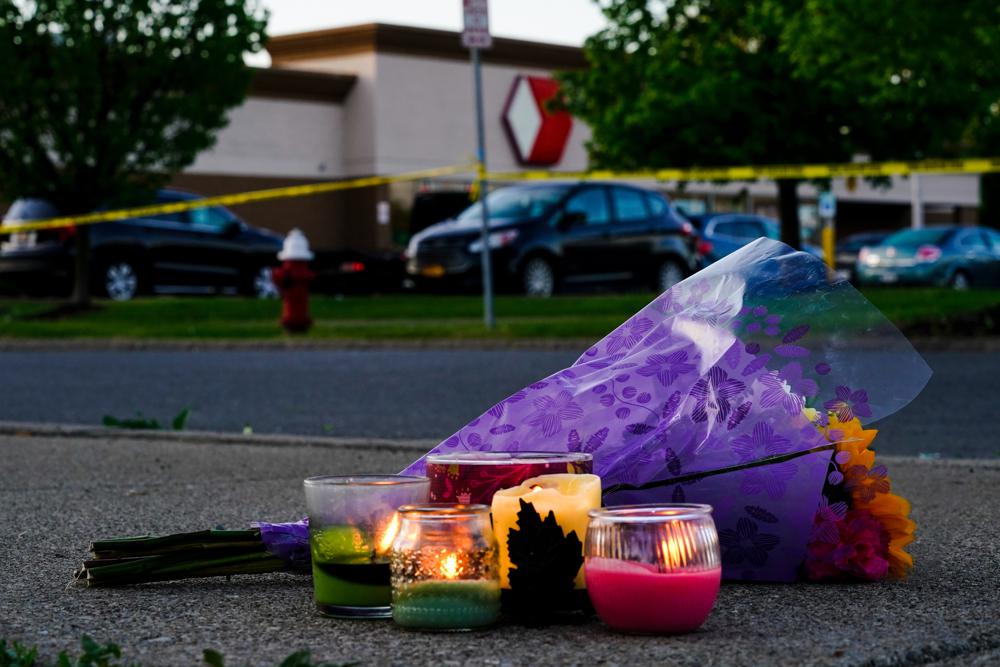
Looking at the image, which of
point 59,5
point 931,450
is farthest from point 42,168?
point 931,450

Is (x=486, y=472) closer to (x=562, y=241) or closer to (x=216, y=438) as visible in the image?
(x=216, y=438)

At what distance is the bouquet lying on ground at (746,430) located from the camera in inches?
156

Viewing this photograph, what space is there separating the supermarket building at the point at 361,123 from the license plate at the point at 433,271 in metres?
15.8

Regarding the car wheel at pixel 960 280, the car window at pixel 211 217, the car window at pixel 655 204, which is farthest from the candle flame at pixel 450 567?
the car wheel at pixel 960 280

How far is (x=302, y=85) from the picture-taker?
3728cm

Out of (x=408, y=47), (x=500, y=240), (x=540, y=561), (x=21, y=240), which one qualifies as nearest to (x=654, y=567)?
(x=540, y=561)

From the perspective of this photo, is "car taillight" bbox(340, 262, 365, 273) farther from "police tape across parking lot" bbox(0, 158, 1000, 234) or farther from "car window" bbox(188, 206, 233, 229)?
"police tape across parking lot" bbox(0, 158, 1000, 234)

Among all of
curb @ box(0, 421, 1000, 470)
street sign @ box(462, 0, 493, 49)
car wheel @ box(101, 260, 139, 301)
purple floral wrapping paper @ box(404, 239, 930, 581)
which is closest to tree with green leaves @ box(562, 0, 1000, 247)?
car wheel @ box(101, 260, 139, 301)

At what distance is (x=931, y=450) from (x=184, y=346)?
29.1 feet

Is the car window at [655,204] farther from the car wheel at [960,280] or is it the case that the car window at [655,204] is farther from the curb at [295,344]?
the curb at [295,344]

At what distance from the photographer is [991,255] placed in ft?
89.5

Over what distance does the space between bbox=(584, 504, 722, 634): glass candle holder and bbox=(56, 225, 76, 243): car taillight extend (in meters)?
18.7

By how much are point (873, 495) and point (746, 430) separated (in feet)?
1.17

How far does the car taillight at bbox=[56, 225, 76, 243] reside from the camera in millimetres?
21392
